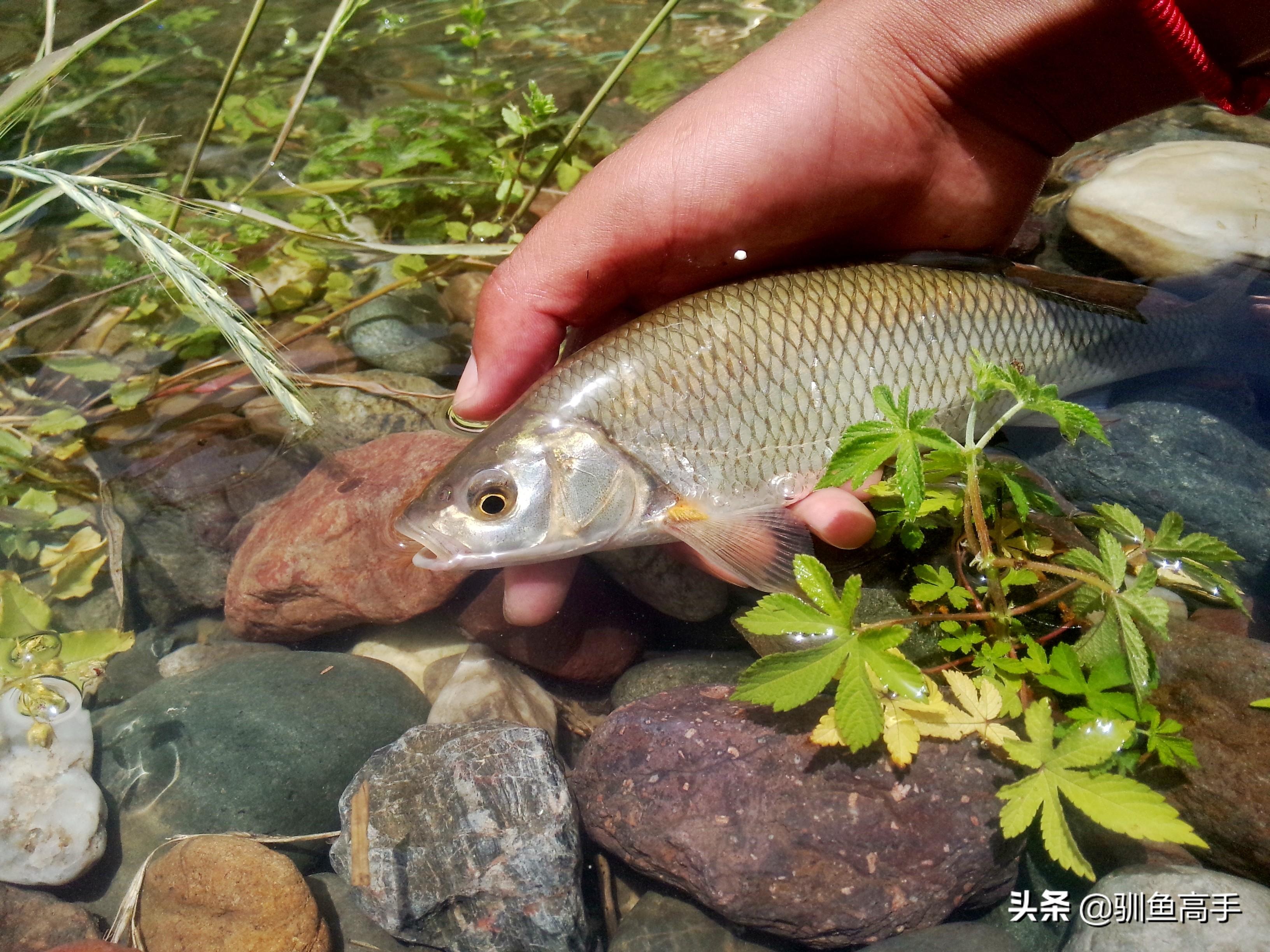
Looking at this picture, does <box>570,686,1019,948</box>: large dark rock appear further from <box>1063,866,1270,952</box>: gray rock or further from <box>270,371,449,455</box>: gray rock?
<box>270,371,449,455</box>: gray rock

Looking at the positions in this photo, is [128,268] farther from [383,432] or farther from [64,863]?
[64,863]

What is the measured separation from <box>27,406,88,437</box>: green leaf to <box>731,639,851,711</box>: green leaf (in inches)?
169

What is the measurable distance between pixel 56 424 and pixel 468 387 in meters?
2.74

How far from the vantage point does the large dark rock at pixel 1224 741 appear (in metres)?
2.86

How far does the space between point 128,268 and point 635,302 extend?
11.9ft

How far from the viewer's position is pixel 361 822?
3279 millimetres

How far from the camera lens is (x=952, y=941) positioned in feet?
9.66

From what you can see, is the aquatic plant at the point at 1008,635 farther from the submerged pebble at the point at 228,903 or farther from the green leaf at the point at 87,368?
the green leaf at the point at 87,368

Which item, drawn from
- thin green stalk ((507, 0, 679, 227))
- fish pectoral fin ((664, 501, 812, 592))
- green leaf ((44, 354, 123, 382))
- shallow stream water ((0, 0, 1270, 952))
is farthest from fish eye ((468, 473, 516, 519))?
green leaf ((44, 354, 123, 382))

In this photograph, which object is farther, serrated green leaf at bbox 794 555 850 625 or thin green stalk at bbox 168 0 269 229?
thin green stalk at bbox 168 0 269 229

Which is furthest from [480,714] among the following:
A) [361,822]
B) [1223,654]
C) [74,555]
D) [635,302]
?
[1223,654]

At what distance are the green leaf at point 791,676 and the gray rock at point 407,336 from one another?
309cm

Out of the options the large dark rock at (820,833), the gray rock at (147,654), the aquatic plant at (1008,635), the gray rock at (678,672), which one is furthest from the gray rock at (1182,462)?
the gray rock at (147,654)

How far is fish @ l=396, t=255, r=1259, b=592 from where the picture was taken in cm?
335
